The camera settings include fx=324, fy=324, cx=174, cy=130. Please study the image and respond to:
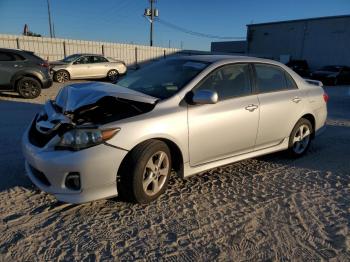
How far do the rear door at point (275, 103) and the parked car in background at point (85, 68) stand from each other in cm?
1360

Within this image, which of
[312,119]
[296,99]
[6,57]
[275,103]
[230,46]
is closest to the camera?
[275,103]

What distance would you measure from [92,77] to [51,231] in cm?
1538

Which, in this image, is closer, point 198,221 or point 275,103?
point 198,221

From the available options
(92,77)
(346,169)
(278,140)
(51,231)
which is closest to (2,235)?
(51,231)

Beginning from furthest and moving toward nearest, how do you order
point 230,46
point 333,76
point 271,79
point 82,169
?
point 230,46
point 333,76
point 271,79
point 82,169

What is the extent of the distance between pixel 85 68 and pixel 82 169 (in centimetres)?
1493

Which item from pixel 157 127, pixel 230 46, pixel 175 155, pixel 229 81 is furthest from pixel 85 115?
pixel 230 46

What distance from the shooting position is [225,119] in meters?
3.89

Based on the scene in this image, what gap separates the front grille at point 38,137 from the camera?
319 cm

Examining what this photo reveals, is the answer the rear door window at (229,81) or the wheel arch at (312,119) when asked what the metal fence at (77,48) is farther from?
the wheel arch at (312,119)

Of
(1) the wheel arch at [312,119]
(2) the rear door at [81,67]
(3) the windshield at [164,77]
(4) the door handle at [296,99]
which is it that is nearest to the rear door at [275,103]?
(4) the door handle at [296,99]

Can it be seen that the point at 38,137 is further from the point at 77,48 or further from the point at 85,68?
the point at 77,48

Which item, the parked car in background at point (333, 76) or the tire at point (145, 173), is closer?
the tire at point (145, 173)

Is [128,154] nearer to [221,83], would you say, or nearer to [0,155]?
[221,83]
